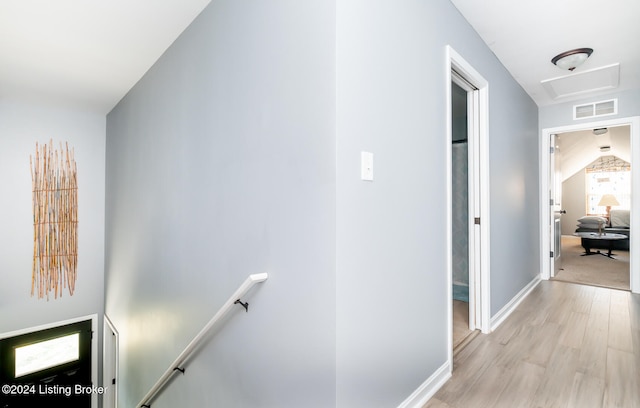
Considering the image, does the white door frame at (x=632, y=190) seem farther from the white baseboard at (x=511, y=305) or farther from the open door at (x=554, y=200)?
the white baseboard at (x=511, y=305)

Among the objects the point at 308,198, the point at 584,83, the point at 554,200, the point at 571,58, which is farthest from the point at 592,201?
the point at 308,198

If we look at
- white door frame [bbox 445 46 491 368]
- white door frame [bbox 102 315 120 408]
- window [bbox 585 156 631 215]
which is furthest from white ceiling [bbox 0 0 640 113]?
window [bbox 585 156 631 215]

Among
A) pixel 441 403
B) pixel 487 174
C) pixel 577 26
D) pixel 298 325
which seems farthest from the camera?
pixel 487 174

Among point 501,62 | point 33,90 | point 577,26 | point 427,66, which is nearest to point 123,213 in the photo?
point 33,90

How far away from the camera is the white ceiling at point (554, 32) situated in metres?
2.10

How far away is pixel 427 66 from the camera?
5.74 ft

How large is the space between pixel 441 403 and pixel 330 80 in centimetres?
173

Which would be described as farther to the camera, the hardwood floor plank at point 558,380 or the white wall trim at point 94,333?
the white wall trim at point 94,333

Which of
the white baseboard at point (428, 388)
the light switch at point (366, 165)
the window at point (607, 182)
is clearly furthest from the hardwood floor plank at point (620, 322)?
the window at point (607, 182)

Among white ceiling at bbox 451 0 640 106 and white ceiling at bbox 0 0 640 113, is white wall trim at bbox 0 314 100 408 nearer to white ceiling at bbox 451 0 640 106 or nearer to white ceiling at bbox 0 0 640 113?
white ceiling at bbox 0 0 640 113

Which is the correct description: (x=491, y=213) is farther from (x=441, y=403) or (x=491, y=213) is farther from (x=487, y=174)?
(x=441, y=403)

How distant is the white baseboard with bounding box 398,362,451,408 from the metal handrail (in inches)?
37.4

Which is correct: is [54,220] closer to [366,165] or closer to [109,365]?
[109,365]

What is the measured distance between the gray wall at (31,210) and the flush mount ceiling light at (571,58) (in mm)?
5395
